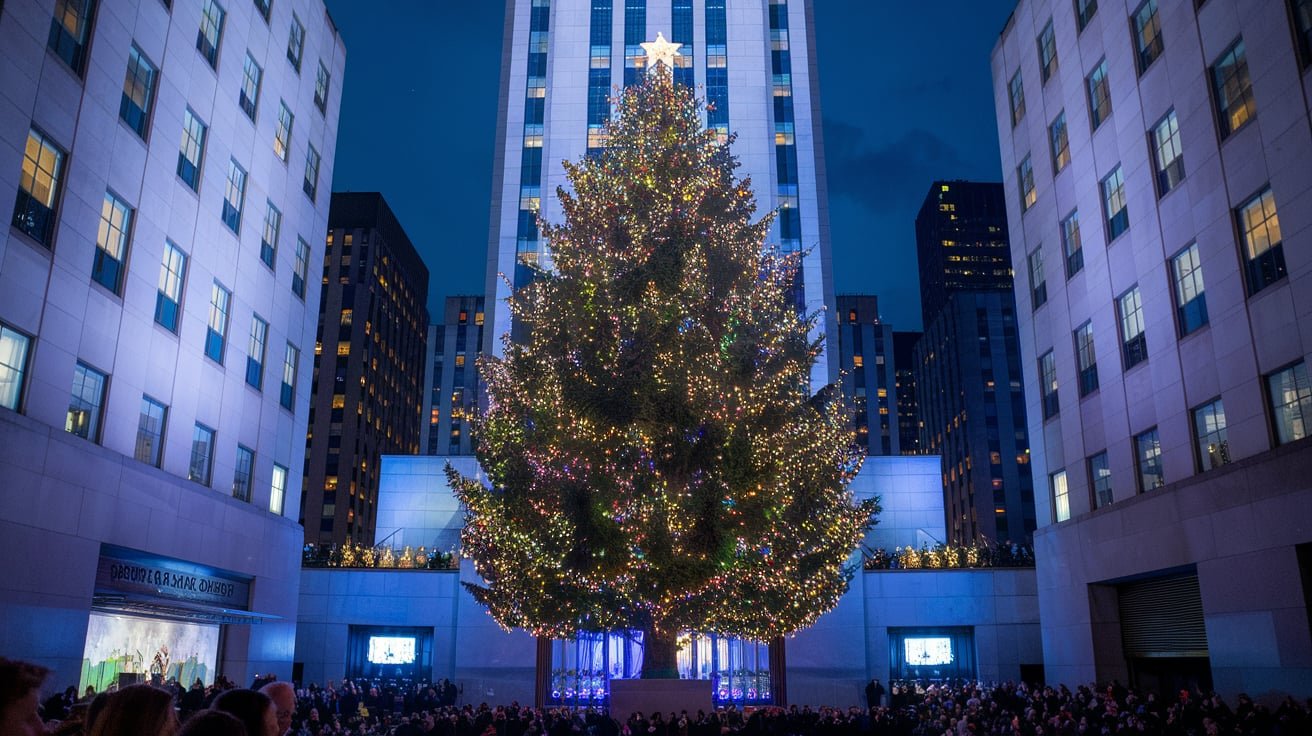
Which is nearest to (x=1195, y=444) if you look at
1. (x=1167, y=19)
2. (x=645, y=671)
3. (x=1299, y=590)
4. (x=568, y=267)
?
(x=1299, y=590)

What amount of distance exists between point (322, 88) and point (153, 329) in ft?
59.0

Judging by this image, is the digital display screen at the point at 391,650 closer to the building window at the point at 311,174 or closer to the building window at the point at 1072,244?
the building window at the point at 311,174

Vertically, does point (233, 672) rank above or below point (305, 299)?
below

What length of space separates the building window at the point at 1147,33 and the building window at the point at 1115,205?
333 cm

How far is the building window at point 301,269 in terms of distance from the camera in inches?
1506

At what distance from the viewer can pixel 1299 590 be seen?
21.3 meters

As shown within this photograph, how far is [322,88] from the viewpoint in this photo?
41.3 meters

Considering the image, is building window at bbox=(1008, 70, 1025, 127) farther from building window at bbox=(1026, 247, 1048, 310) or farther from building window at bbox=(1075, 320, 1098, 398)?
building window at bbox=(1075, 320, 1098, 398)

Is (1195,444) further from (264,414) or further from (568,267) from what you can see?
(264,414)

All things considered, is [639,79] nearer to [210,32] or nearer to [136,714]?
[210,32]

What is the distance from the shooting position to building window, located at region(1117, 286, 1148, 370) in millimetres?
28938

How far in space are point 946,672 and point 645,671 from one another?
56.6 ft

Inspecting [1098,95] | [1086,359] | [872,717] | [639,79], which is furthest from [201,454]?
[639,79]

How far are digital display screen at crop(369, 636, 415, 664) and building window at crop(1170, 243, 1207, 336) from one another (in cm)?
3119
